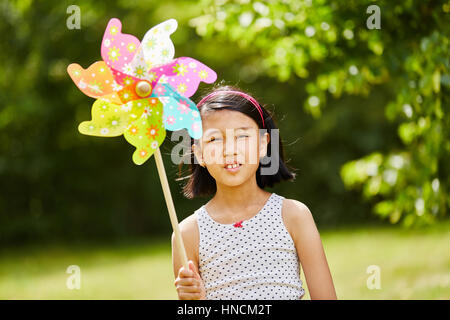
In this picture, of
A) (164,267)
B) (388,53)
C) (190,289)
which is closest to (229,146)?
(190,289)

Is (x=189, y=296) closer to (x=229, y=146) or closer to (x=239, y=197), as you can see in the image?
(x=239, y=197)

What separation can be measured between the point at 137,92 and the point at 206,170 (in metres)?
0.55

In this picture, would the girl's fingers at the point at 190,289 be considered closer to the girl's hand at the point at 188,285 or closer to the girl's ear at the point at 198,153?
the girl's hand at the point at 188,285

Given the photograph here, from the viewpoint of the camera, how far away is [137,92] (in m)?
2.27

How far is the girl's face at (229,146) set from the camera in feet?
7.80

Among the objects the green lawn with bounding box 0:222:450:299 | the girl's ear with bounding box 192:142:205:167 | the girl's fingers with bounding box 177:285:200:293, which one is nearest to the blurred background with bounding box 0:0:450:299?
the green lawn with bounding box 0:222:450:299

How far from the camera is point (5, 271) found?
26.3ft

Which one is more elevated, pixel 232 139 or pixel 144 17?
pixel 144 17
